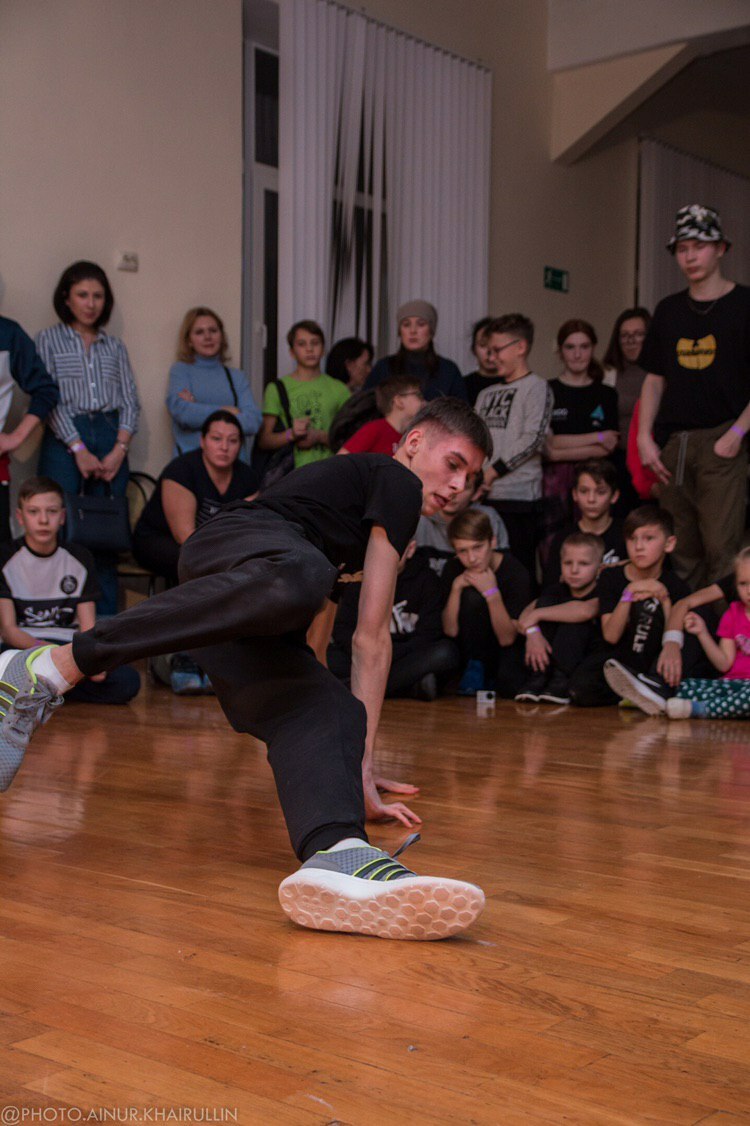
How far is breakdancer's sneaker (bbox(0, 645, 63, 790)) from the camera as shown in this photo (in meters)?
2.03

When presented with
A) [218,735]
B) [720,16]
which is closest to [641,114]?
[720,16]

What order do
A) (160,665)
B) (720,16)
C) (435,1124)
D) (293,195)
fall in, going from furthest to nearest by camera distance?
(720,16) → (293,195) → (160,665) → (435,1124)

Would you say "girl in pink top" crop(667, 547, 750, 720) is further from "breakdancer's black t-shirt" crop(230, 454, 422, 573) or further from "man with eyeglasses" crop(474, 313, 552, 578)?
"breakdancer's black t-shirt" crop(230, 454, 422, 573)

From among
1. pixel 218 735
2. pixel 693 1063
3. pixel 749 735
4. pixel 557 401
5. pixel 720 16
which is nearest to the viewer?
pixel 693 1063

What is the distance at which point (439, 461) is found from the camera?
2.19m

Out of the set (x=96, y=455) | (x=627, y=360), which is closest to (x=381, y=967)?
(x=96, y=455)

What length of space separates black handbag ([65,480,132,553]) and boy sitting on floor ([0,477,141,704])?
1.25ft

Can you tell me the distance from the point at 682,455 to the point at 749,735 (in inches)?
45.6

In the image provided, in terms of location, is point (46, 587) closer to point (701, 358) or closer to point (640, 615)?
point (640, 615)

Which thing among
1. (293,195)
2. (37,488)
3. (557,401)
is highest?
(293,195)

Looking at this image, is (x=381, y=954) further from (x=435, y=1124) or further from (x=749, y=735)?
(x=749, y=735)

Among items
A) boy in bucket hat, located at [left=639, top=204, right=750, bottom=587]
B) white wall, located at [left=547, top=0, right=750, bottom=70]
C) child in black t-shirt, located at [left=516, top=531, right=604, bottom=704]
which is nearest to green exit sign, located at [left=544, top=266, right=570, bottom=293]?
white wall, located at [left=547, top=0, right=750, bottom=70]

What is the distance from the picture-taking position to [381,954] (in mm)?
1615

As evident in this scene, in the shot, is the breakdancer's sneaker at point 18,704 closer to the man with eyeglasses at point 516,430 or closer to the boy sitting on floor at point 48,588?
the boy sitting on floor at point 48,588
